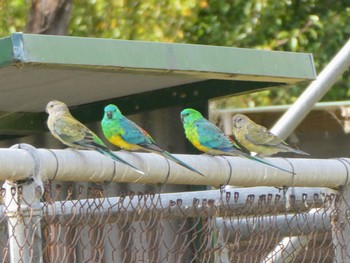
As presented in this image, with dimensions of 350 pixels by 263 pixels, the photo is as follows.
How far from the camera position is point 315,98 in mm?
9188

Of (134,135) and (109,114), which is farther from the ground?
(109,114)

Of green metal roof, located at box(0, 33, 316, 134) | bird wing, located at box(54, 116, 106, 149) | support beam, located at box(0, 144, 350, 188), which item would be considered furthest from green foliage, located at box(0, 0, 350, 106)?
support beam, located at box(0, 144, 350, 188)

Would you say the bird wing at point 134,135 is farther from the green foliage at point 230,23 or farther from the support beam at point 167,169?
the green foliage at point 230,23

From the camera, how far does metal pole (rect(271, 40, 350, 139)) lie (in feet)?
30.0

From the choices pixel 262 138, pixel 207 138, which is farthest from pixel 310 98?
pixel 207 138

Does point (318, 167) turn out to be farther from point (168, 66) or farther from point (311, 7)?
point (311, 7)

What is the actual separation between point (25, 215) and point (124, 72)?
6.52 ft

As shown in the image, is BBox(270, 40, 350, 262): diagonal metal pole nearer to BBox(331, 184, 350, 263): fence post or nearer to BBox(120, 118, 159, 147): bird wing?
BBox(331, 184, 350, 263): fence post

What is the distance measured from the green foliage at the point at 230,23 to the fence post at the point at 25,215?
33.5 feet

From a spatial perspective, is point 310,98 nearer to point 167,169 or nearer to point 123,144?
point 123,144

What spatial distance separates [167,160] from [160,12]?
1040cm

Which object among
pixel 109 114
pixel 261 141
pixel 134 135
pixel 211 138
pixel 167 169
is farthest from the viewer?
Result: pixel 261 141

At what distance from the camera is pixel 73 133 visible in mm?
5539

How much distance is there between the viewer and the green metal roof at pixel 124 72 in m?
5.93
